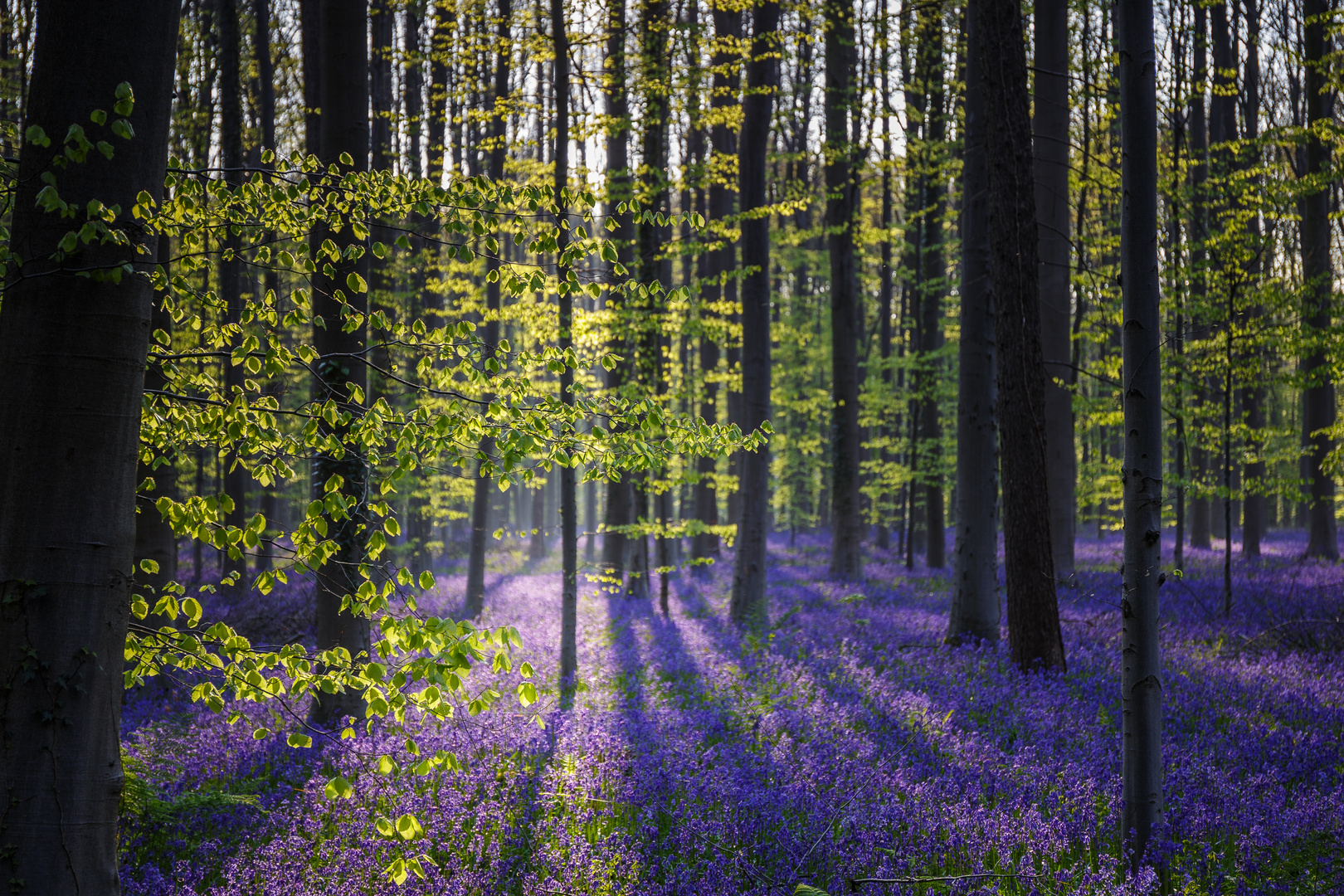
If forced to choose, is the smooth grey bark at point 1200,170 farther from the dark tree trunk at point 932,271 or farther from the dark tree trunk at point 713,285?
the dark tree trunk at point 713,285

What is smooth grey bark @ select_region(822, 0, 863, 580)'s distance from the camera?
1623 cm

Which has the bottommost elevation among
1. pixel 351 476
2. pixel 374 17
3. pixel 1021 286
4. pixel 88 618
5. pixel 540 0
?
pixel 88 618

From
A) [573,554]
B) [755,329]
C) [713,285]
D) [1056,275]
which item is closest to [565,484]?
[573,554]

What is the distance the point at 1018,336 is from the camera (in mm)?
8352

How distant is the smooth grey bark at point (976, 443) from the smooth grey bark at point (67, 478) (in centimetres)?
895

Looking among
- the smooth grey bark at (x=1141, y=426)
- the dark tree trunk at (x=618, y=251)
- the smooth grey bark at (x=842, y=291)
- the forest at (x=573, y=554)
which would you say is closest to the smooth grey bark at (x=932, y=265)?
the forest at (x=573, y=554)

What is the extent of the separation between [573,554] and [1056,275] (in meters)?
10.5

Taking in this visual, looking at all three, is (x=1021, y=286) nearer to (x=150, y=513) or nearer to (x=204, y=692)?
(x=204, y=692)

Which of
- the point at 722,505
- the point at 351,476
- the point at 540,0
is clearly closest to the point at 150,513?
the point at 351,476

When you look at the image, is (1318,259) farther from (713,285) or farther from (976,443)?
(976,443)

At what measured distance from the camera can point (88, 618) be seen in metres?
2.90

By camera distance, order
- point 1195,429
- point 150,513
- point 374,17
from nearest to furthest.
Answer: point 150,513
point 1195,429
point 374,17

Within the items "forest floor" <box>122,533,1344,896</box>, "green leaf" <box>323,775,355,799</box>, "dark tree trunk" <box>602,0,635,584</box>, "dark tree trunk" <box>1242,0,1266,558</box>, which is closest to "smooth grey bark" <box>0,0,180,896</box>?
"green leaf" <box>323,775,355,799</box>

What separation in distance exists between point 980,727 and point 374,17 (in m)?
21.6
